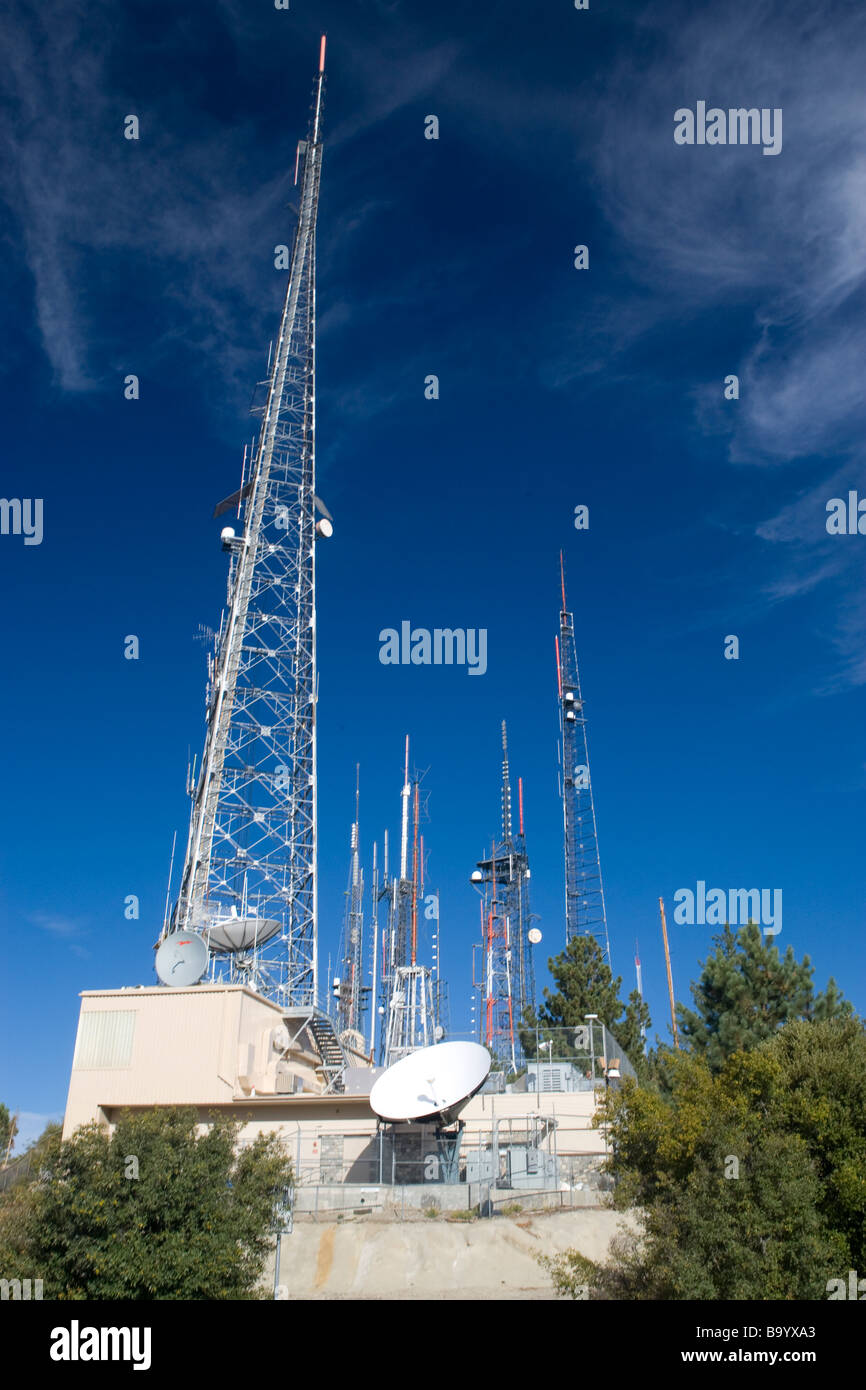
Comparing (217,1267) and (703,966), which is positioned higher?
(703,966)

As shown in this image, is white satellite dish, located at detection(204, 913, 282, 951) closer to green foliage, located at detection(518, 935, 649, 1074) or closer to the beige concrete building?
the beige concrete building

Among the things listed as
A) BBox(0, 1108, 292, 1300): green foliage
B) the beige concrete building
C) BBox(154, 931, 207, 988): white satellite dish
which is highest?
BBox(154, 931, 207, 988): white satellite dish

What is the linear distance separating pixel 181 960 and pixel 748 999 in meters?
21.5

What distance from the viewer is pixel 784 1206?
17266mm

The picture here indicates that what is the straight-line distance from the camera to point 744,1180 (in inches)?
698

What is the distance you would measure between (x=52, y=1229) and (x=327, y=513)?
41.7 m

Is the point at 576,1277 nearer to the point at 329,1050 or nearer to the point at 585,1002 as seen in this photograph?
the point at 329,1050

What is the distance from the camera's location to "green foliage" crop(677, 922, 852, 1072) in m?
38.6

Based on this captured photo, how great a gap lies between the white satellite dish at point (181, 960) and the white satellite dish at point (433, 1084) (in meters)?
8.90

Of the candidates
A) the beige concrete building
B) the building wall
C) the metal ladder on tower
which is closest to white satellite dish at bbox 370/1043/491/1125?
the beige concrete building

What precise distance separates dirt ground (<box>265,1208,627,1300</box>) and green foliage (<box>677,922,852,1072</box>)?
48.3ft

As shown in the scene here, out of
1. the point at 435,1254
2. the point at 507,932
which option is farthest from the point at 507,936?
the point at 435,1254
